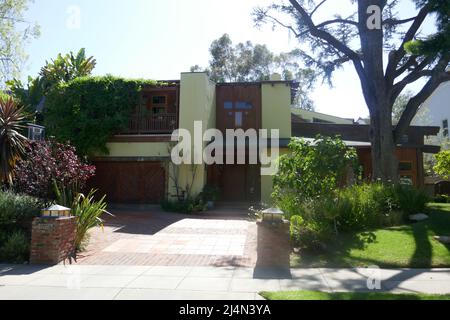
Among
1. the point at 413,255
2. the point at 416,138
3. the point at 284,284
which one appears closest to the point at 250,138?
the point at 416,138

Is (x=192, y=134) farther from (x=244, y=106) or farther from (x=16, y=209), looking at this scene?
(x=16, y=209)

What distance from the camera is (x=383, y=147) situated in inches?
520

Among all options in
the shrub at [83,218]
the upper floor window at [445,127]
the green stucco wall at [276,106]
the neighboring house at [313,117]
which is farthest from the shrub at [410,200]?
the upper floor window at [445,127]

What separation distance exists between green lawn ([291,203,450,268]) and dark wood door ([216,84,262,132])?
11657 mm

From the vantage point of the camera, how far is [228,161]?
1862cm

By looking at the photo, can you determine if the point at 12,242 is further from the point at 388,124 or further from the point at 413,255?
the point at 388,124

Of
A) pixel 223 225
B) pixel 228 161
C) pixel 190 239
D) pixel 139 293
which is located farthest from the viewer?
pixel 228 161

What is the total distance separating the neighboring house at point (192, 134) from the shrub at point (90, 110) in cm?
65

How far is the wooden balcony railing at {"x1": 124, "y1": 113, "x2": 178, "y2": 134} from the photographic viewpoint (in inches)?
728

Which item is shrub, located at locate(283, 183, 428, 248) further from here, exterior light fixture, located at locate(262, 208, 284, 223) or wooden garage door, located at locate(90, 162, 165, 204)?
wooden garage door, located at locate(90, 162, 165, 204)

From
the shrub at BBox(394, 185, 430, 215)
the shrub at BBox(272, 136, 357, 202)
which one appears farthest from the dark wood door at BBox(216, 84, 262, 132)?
the shrub at BBox(394, 185, 430, 215)

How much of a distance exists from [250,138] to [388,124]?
7400mm

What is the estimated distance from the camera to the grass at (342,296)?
4.83m

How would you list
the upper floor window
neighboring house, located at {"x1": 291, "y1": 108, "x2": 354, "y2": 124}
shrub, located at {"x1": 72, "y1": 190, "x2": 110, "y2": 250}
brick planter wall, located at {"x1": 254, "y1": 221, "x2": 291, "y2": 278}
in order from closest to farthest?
1. brick planter wall, located at {"x1": 254, "y1": 221, "x2": 291, "y2": 278}
2. shrub, located at {"x1": 72, "y1": 190, "x2": 110, "y2": 250}
3. neighboring house, located at {"x1": 291, "y1": 108, "x2": 354, "y2": 124}
4. the upper floor window
